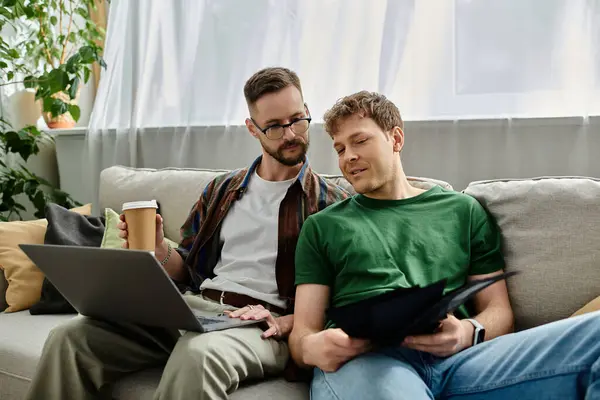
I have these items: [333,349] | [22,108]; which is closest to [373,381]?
[333,349]

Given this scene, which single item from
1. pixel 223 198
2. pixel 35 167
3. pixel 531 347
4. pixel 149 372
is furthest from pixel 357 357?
pixel 35 167

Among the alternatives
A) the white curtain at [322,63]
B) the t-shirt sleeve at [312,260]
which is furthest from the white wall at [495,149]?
the t-shirt sleeve at [312,260]

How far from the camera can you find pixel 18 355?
6.05 ft

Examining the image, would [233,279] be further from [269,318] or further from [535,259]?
[535,259]

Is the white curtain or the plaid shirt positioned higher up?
the white curtain

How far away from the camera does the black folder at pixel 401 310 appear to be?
1126mm

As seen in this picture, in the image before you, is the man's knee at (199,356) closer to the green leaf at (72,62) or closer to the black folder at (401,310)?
the black folder at (401,310)

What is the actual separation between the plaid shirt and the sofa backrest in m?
0.29

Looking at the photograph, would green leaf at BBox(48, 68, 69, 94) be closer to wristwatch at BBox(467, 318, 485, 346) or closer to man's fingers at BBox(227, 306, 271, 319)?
man's fingers at BBox(227, 306, 271, 319)

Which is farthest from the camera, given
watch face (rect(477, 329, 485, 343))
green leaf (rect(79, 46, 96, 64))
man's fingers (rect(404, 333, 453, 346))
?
green leaf (rect(79, 46, 96, 64))

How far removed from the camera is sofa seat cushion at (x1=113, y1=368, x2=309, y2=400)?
1465mm

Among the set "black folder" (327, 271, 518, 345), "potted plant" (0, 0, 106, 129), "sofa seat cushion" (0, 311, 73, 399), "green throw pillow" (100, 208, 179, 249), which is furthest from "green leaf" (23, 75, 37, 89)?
"black folder" (327, 271, 518, 345)

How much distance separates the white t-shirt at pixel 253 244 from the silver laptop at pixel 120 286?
0.20 metres

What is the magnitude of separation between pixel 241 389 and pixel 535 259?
80cm
